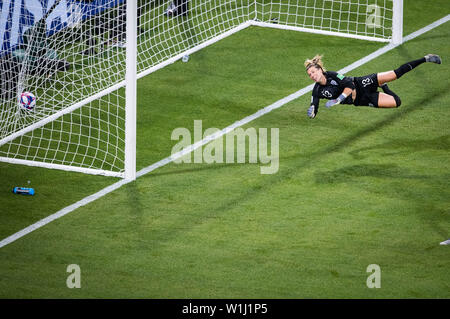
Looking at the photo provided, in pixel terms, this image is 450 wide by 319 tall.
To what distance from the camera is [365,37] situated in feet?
54.0

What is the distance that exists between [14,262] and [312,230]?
3.26 m

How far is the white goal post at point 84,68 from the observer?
42.3 ft

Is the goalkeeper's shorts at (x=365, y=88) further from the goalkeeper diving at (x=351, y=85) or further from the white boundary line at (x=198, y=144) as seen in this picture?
the white boundary line at (x=198, y=144)

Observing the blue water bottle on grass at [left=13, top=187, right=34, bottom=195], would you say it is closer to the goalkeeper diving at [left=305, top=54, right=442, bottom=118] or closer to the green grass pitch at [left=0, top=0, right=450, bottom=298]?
the green grass pitch at [left=0, top=0, right=450, bottom=298]

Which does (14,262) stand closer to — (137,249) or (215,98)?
(137,249)

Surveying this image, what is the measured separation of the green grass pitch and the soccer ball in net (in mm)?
1202

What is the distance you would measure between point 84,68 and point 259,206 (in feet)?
15.8

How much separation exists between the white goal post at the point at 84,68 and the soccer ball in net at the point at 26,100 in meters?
0.02

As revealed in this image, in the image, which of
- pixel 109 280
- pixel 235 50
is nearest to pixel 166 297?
pixel 109 280

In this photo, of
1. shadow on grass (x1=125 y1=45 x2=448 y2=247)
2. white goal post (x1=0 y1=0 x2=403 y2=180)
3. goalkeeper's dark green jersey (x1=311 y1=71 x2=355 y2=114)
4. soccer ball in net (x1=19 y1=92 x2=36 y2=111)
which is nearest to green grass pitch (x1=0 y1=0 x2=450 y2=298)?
shadow on grass (x1=125 y1=45 x2=448 y2=247)

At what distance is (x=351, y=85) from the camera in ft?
40.9

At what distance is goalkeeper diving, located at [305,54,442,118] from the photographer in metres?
12.4

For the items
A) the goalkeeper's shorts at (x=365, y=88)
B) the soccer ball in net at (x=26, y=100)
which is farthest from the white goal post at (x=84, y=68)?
the goalkeeper's shorts at (x=365, y=88)

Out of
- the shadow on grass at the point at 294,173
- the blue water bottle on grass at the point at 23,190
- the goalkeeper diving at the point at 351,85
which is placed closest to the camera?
the shadow on grass at the point at 294,173
